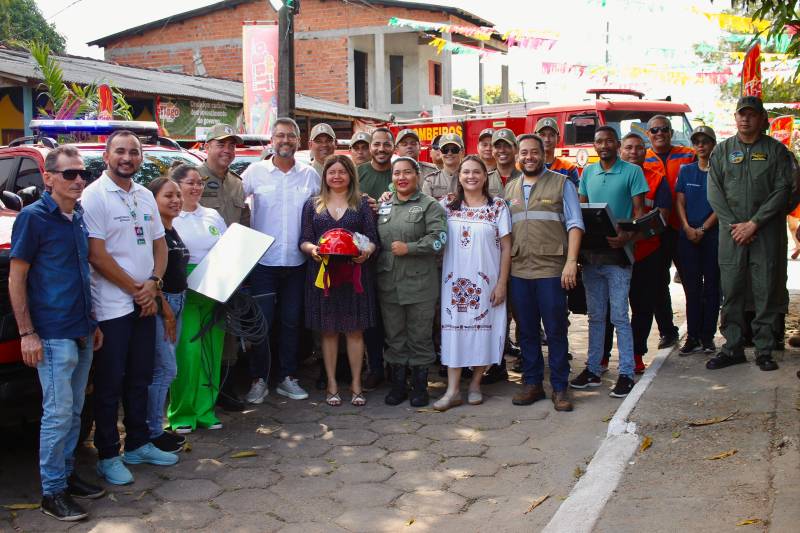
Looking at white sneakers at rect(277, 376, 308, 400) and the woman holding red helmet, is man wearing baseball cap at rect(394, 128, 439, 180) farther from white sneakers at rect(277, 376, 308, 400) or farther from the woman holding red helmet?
white sneakers at rect(277, 376, 308, 400)

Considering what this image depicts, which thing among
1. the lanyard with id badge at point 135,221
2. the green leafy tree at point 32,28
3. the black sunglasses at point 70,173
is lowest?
the lanyard with id badge at point 135,221

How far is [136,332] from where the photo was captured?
4.91 meters

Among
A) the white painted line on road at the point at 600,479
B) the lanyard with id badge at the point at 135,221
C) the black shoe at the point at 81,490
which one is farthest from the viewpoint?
the lanyard with id badge at the point at 135,221

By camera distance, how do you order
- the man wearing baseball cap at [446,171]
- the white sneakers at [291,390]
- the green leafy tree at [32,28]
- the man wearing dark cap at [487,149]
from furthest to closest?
1. the green leafy tree at [32,28]
2. the man wearing dark cap at [487,149]
3. the man wearing baseball cap at [446,171]
4. the white sneakers at [291,390]

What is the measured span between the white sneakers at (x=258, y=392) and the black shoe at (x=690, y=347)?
3.66 m

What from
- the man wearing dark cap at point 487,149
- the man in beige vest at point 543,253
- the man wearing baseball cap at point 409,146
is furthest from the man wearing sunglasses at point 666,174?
the man wearing baseball cap at point 409,146

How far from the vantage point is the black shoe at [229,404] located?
6.38 metres

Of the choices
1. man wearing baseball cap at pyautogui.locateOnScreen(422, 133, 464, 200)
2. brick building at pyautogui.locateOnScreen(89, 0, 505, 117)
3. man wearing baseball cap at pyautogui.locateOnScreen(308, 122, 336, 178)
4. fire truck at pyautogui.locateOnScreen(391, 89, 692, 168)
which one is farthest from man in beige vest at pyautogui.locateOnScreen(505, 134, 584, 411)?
brick building at pyautogui.locateOnScreen(89, 0, 505, 117)

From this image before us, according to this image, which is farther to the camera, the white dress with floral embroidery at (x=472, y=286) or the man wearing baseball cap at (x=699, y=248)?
the man wearing baseball cap at (x=699, y=248)

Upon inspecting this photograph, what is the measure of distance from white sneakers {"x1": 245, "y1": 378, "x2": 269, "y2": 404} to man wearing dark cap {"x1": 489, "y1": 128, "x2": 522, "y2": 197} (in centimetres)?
254

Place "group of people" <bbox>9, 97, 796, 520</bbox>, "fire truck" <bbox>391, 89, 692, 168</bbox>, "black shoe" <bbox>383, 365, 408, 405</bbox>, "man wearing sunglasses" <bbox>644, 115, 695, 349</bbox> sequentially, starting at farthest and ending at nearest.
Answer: "fire truck" <bbox>391, 89, 692, 168</bbox>, "man wearing sunglasses" <bbox>644, 115, 695, 349</bbox>, "black shoe" <bbox>383, 365, 408, 405</bbox>, "group of people" <bbox>9, 97, 796, 520</bbox>

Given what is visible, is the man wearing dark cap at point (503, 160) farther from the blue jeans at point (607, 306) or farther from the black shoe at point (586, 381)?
the black shoe at point (586, 381)

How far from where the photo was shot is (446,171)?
7.61 metres

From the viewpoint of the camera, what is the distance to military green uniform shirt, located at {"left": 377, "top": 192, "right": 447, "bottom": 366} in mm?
6324
